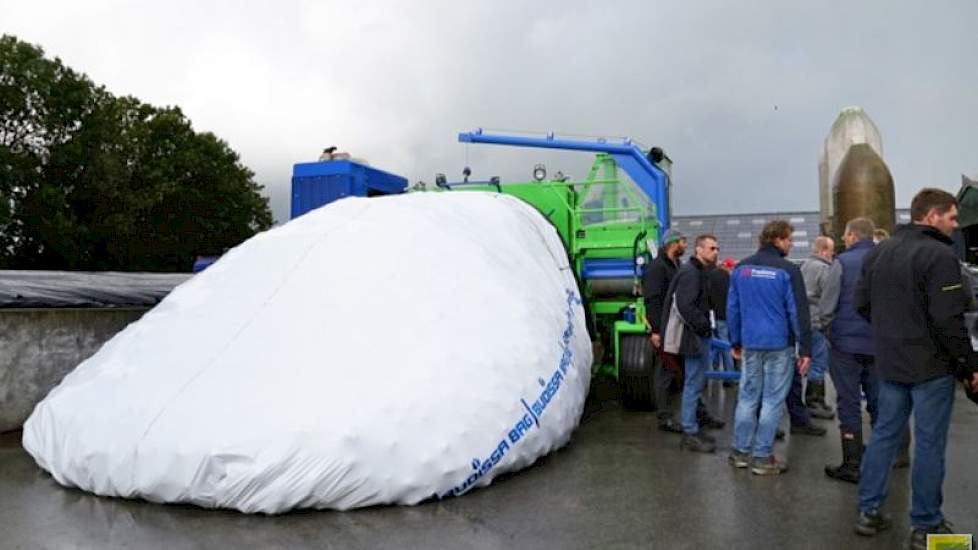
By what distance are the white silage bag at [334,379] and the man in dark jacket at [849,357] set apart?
1766mm

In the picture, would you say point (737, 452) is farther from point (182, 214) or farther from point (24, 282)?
point (182, 214)

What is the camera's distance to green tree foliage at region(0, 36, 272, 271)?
24469 mm

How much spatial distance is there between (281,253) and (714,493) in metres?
3.46

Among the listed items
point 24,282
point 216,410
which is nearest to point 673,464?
point 216,410

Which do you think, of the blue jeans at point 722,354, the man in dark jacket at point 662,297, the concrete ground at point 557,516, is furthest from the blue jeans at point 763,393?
the blue jeans at point 722,354

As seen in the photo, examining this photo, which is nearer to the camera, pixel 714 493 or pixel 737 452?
pixel 714 493

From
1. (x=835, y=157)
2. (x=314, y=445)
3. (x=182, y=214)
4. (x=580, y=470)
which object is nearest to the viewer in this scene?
(x=314, y=445)

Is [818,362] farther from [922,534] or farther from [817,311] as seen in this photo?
[922,534]

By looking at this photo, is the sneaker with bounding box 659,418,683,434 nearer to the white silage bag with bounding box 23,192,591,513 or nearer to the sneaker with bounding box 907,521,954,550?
the white silage bag with bounding box 23,192,591,513

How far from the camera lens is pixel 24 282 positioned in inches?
291

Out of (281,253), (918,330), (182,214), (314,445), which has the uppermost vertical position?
(182,214)

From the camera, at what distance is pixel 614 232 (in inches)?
297

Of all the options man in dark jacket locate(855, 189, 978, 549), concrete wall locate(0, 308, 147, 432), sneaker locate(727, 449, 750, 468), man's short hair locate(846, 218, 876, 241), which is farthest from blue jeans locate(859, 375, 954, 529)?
concrete wall locate(0, 308, 147, 432)

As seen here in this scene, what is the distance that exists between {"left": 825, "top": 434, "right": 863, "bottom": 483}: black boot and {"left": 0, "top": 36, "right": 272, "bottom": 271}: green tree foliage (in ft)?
82.2
